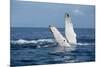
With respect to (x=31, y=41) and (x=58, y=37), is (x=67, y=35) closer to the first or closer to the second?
(x=58, y=37)

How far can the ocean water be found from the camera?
7.35 ft

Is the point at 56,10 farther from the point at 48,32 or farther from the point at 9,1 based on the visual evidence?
the point at 9,1

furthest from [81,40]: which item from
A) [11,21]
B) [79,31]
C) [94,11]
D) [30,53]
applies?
[11,21]

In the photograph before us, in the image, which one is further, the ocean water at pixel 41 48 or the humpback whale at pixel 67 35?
the humpback whale at pixel 67 35

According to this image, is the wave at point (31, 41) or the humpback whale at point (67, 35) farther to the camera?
the humpback whale at point (67, 35)

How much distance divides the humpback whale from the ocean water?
0.04m

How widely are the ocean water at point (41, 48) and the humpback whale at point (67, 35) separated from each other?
43mm

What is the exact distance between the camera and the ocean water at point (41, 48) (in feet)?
7.35

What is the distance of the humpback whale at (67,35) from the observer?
7.87 feet

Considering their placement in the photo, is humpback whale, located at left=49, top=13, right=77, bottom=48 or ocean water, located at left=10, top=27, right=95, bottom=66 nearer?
ocean water, located at left=10, top=27, right=95, bottom=66

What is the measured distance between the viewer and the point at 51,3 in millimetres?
2406

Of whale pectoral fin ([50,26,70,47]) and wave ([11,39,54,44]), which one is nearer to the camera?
wave ([11,39,54,44])

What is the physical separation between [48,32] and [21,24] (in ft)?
1.04

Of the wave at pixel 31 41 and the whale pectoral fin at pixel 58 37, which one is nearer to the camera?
the wave at pixel 31 41
